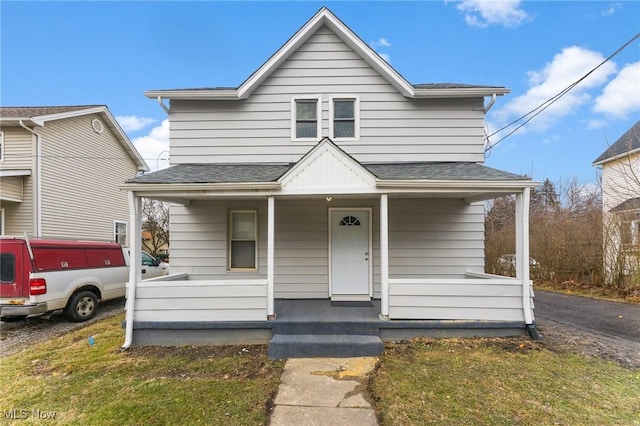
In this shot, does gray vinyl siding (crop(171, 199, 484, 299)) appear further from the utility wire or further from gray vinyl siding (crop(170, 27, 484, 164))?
the utility wire

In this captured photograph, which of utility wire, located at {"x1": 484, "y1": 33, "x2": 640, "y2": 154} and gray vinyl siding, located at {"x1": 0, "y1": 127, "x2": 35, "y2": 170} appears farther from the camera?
gray vinyl siding, located at {"x1": 0, "y1": 127, "x2": 35, "y2": 170}

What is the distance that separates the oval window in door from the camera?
716cm

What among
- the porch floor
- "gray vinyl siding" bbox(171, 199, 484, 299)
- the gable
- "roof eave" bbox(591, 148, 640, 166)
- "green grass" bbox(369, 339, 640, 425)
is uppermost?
"roof eave" bbox(591, 148, 640, 166)

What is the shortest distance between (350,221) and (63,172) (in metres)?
11.7

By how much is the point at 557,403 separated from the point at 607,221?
9.91 meters

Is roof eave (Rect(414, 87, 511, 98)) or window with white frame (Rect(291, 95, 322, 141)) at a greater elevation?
roof eave (Rect(414, 87, 511, 98))

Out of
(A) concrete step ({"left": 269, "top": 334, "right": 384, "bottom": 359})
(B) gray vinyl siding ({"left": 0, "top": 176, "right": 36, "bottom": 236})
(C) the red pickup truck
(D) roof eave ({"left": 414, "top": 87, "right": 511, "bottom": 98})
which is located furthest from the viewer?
(B) gray vinyl siding ({"left": 0, "top": 176, "right": 36, "bottom": 236})

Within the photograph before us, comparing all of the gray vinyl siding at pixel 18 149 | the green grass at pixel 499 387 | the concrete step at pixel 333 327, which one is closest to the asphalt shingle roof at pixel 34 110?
the gray vinyl siding at pixel 18 149

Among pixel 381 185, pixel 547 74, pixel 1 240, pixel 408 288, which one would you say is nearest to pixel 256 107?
pixel 381 185

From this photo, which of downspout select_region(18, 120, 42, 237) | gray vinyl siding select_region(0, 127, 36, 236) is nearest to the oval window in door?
downspout select_region(18, 120, 42, 237)

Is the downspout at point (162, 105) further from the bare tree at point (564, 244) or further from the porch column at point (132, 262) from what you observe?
the bare tree at point (564, 244)

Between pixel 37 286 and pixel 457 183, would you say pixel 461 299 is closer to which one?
pixel 457 183

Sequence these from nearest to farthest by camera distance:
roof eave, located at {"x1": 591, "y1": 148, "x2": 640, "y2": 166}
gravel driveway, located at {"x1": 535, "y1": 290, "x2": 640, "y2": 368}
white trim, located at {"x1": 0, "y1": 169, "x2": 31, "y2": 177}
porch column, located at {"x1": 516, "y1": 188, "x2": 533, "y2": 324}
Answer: gravel driveway, located at {"x1": 535, "y1": 290, "x2": 640, "y2": 368} → porch column, located at {"x1": 516, "y1": 188, "x2": 533, "y2": 324} → white trim, located at {"x1": 0, "y1": 169, "x2": 31, "y2": 177} → roof eave, located at {"x1": 591, "y1": 148, "x2": 640, "y2": 166}

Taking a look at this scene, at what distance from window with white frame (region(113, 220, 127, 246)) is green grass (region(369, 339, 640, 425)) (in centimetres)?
1471
